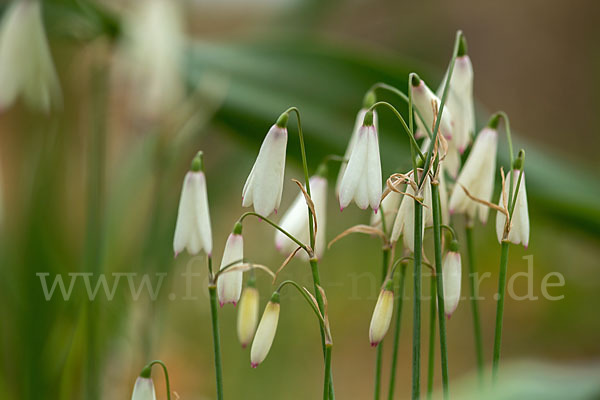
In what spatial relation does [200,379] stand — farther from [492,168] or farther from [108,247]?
[492,168]

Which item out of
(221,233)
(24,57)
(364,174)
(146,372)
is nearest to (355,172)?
(364,174)

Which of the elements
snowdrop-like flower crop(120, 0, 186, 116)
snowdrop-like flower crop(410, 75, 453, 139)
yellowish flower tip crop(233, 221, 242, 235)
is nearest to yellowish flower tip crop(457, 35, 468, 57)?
snowdrop-like flower crop(410, 75, 453, 139)

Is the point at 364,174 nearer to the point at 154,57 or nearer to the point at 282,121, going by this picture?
the point at 282,121

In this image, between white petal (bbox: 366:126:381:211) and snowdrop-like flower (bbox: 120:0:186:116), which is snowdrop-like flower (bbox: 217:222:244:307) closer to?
white petal (bbox: 366:126:381:211)

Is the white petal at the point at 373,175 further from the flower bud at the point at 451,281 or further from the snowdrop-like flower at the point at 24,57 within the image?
the snowdrop-like flower at the point at 24,57

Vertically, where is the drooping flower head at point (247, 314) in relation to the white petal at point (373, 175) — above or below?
below

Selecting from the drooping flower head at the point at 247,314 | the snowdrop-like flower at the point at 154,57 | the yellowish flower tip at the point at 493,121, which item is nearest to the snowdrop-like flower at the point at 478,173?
the yellowish flower tip at the point at 493,121
